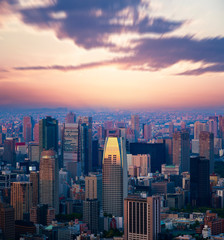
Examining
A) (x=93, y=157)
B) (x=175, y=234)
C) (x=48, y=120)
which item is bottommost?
(x=175, y=234)

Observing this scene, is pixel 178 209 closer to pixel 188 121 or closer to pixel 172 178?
pixel 172 178

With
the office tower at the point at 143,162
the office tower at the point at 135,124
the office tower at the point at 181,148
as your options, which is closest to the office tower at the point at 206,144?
the office tower at the point at 181,148

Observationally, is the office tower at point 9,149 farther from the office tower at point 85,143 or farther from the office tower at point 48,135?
the office tower at point 85,143

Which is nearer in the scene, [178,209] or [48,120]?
[178,209]

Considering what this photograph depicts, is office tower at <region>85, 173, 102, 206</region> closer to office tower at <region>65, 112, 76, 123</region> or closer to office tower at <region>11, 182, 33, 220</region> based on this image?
office tower at <region>11, 182, 33, 220</region>

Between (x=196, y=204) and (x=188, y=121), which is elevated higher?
(x=188, y=121)

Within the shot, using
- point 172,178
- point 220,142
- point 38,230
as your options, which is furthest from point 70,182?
point 220,142
